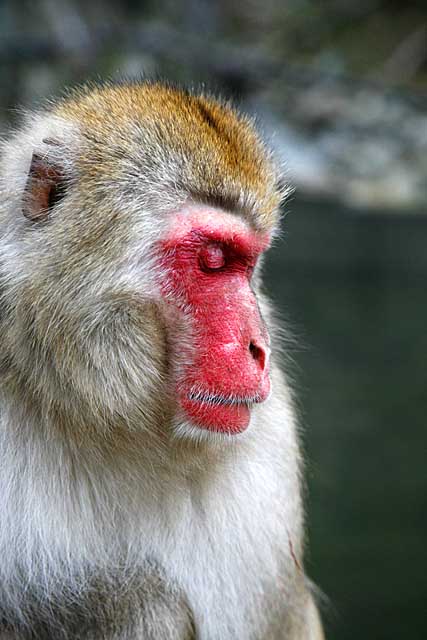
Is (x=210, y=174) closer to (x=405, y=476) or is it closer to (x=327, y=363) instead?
(x=405, y=476)

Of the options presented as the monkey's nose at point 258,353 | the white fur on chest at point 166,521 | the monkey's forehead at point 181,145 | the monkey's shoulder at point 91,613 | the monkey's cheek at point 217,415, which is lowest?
the monkey's shoulder at point 91,613

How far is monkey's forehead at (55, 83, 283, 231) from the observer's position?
268 centimetres

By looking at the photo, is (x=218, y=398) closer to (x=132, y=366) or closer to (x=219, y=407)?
(x=219, y=407)

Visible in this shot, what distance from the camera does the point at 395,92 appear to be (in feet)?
35.3

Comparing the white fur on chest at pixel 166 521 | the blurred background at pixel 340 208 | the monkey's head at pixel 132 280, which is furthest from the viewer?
the blurred background at pixel 340 208

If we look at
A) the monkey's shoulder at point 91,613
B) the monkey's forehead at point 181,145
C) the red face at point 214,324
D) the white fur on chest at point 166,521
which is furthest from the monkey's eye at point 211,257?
the monkey's shoulder at point 91,613

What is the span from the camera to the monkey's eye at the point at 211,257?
265cm

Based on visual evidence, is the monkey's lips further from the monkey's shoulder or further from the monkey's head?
the monkey's shoulder

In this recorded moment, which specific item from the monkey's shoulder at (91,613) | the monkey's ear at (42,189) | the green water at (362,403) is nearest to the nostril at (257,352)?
the monkey's ear at (42,189)

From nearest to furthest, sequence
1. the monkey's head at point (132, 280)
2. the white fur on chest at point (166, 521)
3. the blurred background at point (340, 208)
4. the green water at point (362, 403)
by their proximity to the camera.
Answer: the monkey's head at point (132, 280) → the white fur on chest at point (166, 521) → the green water at point (362, 403) → the blurred background at point (340, 208)

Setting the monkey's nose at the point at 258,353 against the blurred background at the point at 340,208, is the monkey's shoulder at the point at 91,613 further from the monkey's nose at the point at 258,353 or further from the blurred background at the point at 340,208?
the blurred background at the point at 340,208

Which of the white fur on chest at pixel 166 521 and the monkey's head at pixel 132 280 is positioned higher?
the monkey's head at pixel 132 280

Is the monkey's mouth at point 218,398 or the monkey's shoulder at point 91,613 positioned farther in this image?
the monkey's shoulder at point 91,613

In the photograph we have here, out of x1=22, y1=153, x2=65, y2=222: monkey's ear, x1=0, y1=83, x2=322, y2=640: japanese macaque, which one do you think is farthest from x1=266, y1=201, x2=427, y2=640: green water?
x1=22, y1=153, x2=65, y2=222: monkey's ear
